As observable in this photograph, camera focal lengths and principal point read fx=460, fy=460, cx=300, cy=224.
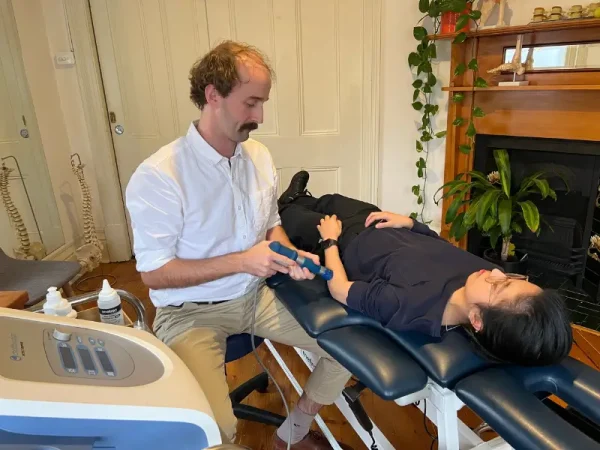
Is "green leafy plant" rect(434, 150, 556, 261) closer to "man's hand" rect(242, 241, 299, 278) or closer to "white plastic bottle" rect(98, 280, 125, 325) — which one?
"man's hand" rect(242, 241, 299, 278)

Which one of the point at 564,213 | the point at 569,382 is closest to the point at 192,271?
the point at 569,382

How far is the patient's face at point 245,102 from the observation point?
1.26 m

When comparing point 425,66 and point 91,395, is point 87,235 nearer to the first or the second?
point 425,66

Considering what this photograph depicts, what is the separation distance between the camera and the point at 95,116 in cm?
277

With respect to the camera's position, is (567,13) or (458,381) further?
(567,13)

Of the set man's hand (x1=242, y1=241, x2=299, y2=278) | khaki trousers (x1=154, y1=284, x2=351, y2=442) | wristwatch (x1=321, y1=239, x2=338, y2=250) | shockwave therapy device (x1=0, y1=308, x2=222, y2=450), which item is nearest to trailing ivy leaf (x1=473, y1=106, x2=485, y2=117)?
wristwatch (x1=321, y1=239, x2=338, y2=250)

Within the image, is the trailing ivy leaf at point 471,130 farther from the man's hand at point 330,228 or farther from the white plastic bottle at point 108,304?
the white plastic bottle at point 108,304

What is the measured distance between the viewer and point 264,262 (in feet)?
3.80

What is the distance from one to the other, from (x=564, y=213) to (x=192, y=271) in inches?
85.4

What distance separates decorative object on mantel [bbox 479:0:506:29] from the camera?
2270mm

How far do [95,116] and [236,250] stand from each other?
74.5 inches

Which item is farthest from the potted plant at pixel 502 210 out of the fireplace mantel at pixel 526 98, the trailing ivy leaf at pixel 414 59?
the trailing ivy leaf at pixel 414 59

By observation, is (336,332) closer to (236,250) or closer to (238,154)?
(236,250)

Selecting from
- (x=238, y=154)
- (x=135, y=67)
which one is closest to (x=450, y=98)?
(x=238, y=154)
